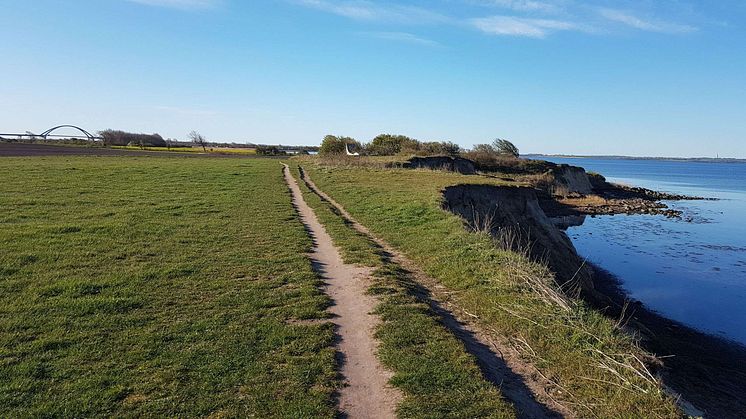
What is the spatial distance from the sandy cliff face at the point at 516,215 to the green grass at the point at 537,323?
7.95m

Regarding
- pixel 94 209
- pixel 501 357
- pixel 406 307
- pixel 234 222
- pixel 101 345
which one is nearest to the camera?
pixel 101 345

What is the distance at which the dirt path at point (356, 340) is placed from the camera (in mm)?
4953

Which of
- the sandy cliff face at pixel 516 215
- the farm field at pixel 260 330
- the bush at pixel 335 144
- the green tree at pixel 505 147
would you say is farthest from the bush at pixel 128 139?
the farm field at pixel 260 330

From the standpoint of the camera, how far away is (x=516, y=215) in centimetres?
2511

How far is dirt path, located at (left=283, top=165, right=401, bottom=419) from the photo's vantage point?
4.95 meters

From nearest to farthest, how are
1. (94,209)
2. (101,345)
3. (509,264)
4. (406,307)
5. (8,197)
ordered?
(101,345), (406,307), (509,264), (94,209), (8,197)

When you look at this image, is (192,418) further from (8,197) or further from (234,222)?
(8,197)

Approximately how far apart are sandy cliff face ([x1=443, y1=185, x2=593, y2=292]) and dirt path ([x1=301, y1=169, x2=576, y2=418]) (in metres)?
13.5

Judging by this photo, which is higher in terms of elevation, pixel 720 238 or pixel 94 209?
pixel 94 209

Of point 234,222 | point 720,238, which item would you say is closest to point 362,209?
point 234,222

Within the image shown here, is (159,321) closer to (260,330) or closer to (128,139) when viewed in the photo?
(260,330)

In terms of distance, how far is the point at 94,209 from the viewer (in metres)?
17.3

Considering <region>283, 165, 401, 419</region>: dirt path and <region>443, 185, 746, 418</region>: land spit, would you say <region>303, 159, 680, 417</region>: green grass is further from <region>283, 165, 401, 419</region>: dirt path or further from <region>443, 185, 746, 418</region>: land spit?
<region>283, 165, 401, 419</region>: dirt path

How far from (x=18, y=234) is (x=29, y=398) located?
9.41 m
